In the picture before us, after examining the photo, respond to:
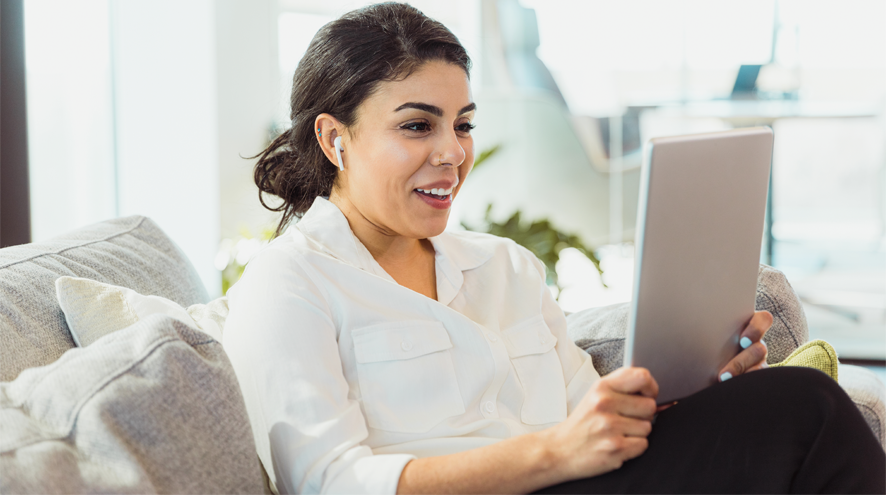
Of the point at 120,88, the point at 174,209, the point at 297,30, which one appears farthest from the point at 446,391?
the point at 297,30

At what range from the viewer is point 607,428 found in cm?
94

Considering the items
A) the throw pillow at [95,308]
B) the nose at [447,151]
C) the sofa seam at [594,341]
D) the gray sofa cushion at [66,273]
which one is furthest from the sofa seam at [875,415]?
the gray sofa cushion at [66,273]

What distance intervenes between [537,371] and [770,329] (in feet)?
1.72

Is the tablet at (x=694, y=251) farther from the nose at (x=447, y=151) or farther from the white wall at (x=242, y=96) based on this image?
the white wall at (x=242, y=96)

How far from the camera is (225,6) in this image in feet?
11.6

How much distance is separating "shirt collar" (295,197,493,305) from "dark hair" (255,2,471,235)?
4.6 inches

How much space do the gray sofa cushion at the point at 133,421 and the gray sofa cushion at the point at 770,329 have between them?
85 centimetres

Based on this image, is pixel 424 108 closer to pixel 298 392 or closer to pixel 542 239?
pixel 298 392

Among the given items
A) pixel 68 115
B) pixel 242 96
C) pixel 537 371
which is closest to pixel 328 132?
pixel 537 371

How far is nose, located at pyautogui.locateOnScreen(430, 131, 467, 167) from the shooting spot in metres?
1.30

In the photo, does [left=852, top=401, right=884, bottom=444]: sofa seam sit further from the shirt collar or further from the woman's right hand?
the shirt collar

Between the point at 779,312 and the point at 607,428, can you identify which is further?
the point at 779,312

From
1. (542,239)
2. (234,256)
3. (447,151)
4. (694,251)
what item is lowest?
(234,256)

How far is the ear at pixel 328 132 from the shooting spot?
4.48 feet
